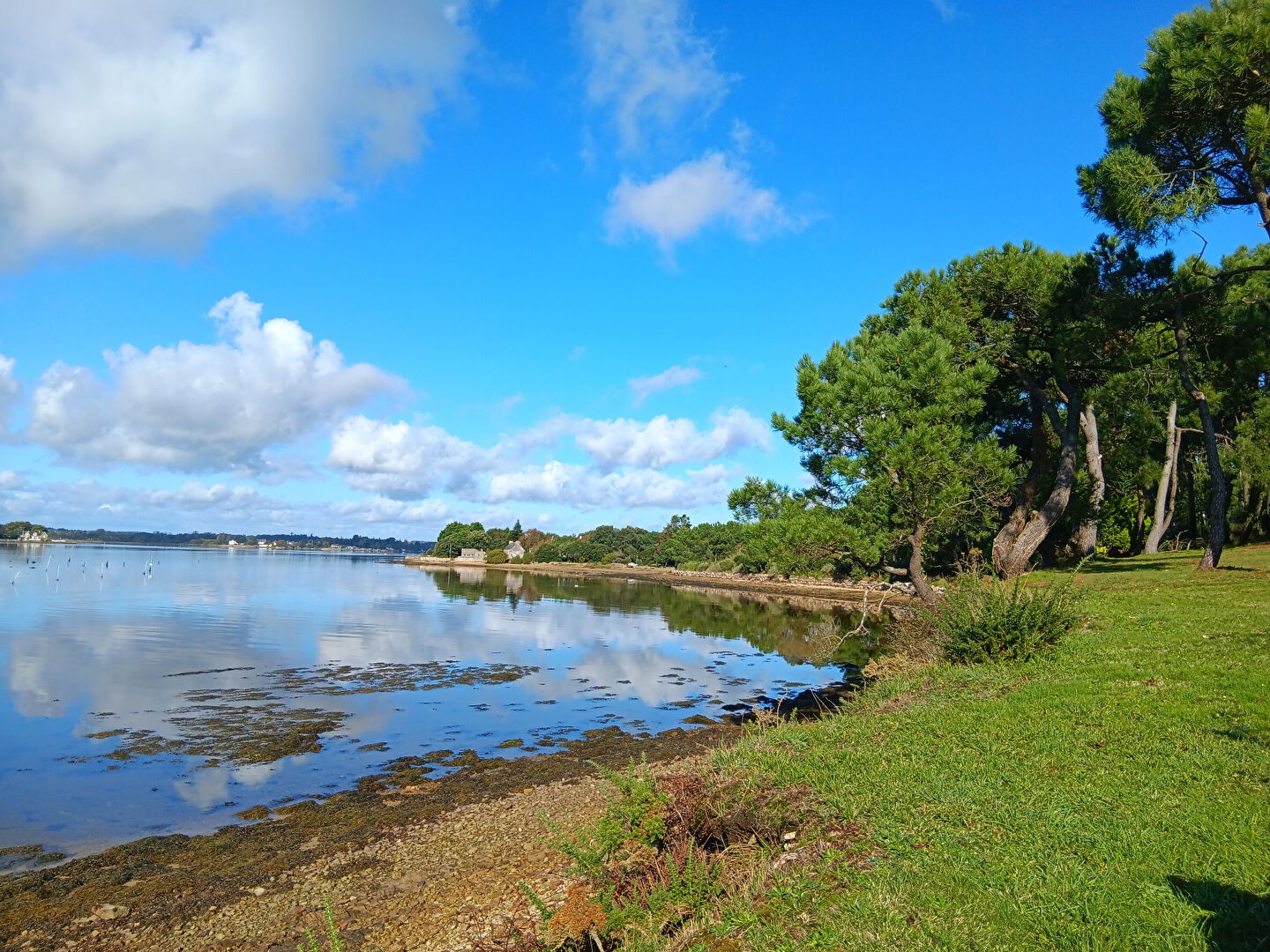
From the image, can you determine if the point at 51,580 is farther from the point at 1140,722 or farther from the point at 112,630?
the point at 1140,722

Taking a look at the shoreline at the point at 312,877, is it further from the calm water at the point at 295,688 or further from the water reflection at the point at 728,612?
the water reflection at the point at 728,612

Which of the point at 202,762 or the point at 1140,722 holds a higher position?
the point at 1140,722

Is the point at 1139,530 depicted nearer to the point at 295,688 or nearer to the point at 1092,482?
the point at 1092,482

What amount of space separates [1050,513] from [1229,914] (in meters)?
20.8

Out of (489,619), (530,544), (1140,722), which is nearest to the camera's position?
(1140,722)

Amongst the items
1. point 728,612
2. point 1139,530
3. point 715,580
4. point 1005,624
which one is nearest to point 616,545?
point 715,580

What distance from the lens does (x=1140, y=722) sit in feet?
27.1

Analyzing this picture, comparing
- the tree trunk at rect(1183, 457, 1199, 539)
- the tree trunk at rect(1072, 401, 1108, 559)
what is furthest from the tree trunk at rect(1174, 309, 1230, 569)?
the tree trunk at rect(1183, 457, 1199, 539)

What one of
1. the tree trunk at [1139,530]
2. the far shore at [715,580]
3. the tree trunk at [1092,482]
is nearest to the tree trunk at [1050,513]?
the far shore at [715,580]

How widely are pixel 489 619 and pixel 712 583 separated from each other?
52966mm

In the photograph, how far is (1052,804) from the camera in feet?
21.2

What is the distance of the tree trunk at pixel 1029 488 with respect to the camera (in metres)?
24.0

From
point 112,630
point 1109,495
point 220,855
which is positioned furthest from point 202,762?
point 1109,495

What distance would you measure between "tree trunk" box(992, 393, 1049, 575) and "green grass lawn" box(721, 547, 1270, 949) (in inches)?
467
